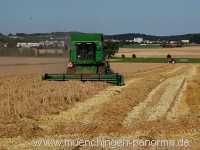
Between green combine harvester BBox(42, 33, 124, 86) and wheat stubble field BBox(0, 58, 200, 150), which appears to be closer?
wheat stubble field BBox(0, 58, 200, 150)

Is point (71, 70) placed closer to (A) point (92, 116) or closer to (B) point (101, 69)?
(B) point (101, 69)

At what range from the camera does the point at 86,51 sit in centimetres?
3197

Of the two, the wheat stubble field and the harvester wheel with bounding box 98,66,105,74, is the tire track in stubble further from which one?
the harvester wheel with bounding box 98,66,105,74

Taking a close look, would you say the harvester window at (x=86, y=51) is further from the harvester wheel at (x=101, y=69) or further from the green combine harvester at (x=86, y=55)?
the harvester wheel at (x=101, y=69)

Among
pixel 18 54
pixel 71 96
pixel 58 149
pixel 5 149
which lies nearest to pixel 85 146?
pixel 58 149

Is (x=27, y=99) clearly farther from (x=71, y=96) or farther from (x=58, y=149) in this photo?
(x=58, y=149)

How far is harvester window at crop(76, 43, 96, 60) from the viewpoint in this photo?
104ft

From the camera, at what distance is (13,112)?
1516 centimetres

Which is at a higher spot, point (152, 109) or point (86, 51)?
point (86, 51)

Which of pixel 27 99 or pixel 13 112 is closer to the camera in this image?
pixel 13 112

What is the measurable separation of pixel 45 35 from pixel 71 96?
41.8 metres

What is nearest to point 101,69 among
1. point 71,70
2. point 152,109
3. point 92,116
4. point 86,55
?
point 86,55

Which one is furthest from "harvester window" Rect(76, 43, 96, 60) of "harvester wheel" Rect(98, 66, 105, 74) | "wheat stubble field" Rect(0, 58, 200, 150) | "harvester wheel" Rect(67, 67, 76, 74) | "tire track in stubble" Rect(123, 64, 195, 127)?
"tire track in stubble" Rect(123, 64, 195, 127)

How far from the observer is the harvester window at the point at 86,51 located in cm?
3181
